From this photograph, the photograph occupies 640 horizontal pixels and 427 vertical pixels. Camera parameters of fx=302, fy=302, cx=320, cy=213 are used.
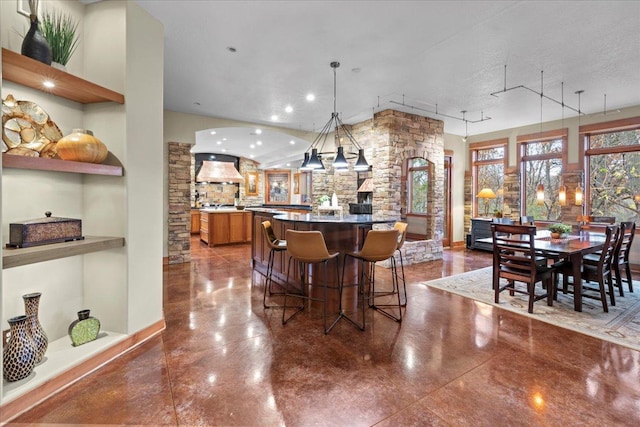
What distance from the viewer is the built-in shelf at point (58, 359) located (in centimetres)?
181

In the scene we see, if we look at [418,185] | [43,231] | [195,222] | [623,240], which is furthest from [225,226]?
[623,240]

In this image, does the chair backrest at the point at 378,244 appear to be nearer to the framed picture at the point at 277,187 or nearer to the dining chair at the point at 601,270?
the dining chair at the point at 601,270

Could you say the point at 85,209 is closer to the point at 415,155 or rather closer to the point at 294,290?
the point at 294,290

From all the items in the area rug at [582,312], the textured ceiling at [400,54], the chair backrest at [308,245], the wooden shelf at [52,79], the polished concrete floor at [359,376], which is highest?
the textured ceiling at [400,54]

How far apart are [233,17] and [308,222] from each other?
2.21 metres

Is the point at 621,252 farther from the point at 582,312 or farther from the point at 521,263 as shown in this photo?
the point at 521,263

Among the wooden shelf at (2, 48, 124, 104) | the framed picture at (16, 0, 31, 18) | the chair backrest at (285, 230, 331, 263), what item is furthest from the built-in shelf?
the framed picture at (16, 0, 31, 18)

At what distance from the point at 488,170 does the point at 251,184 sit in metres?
8.49

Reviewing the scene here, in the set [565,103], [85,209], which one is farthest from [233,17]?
[565,103]

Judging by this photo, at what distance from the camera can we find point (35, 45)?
1975mm

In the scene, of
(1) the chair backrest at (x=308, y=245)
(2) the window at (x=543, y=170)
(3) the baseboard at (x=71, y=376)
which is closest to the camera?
(3) the baseboard at (x=71, y=376)

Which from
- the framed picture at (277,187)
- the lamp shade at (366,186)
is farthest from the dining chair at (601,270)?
the framed picture at (277,187)

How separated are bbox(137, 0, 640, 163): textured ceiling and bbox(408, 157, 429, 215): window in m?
1.80

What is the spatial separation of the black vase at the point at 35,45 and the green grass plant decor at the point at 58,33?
0.56 feet
